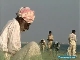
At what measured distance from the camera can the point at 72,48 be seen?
21125 millimetres

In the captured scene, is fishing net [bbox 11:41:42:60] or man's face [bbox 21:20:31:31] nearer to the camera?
fishing net [bbox 11:41:42:60]

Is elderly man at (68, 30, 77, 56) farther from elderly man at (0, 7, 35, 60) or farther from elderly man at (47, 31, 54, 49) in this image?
elderly man at (0, 7, 35, 60)

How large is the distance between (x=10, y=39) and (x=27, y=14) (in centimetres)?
52

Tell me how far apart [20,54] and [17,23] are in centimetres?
67

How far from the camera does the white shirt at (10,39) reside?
5.54 meters

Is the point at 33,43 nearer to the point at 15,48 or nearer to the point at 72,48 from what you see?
the point at 15,48

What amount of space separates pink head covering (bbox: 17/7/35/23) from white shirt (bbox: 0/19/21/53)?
0.23 meters

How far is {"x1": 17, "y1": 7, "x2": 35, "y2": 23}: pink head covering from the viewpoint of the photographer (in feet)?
18.9

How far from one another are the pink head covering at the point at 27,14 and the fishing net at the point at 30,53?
0.65 meters

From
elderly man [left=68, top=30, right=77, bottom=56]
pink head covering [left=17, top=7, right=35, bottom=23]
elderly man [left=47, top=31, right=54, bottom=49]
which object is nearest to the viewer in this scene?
pink head covering [left=17, top=7, right=35, bottom=23]

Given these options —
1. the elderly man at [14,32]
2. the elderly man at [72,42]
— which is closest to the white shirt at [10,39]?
the elderly man at [14,32]

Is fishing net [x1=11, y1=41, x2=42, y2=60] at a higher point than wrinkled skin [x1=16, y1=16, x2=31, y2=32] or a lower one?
lower

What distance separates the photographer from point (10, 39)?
555 centimetres

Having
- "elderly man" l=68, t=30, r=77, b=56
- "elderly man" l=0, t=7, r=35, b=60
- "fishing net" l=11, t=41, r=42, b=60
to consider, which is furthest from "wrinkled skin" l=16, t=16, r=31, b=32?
"elderly man" l=68, t=30, r=77, b=56
